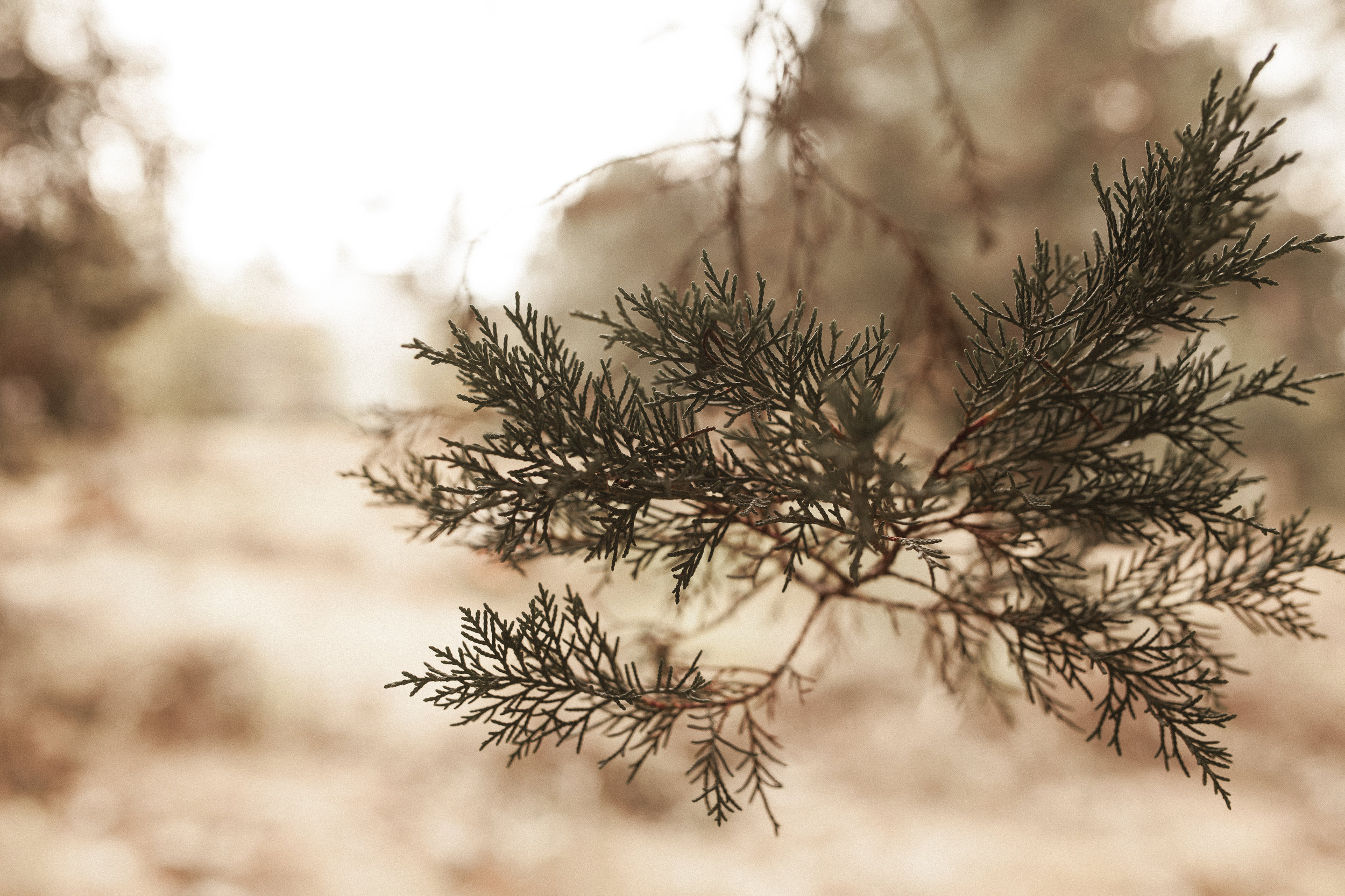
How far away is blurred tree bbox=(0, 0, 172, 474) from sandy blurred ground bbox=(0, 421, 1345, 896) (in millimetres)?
1171

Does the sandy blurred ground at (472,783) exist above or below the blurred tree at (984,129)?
below

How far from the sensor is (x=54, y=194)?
22.6 ft

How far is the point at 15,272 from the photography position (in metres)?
6.97

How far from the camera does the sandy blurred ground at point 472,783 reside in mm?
5352

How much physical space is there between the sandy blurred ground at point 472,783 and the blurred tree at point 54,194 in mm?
1171

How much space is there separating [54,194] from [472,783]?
705cm

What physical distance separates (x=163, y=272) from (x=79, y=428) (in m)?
2.31

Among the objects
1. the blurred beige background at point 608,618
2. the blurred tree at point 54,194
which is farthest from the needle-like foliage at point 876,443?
the blurred tree at point 54,194

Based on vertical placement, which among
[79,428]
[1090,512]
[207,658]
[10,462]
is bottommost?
[1090,512]

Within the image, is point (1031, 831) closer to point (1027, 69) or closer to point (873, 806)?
point (873, 806)

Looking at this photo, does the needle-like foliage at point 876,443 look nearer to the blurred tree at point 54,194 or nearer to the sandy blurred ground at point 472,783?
the sandy blurred ground at point 472,783

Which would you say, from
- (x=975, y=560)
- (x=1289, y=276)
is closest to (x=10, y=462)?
(x=975, y=560)

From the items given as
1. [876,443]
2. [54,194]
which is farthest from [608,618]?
[54,194]

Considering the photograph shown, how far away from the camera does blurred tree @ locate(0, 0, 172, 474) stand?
22.1 ft
